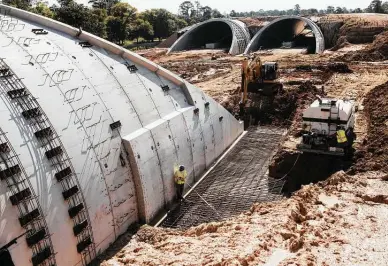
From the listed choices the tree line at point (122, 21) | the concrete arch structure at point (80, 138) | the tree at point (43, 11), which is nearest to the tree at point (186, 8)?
the tree line at point (122, 21)

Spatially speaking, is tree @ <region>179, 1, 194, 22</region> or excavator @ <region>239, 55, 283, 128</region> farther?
tree @ <region>179, 1, 194, 22</region>

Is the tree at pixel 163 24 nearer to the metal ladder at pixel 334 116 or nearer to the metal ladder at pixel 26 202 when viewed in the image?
the metal ladder at pixel 334 116

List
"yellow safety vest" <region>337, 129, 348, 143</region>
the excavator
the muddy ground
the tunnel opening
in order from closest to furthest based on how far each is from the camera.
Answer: the muddy ground → "yellow safety vest" <region>337, 129, 348, 143</region> → the excavator → the tunnel opening

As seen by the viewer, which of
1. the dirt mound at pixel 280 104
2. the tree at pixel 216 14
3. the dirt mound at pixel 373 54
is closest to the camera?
the dirt mound at pixel 280 104

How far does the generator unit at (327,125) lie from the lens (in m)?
17.4

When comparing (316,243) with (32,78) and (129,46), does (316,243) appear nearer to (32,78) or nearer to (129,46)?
(32,78)

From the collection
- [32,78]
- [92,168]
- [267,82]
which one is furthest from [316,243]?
[267,82]

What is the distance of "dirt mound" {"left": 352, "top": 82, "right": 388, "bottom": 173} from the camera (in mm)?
16575

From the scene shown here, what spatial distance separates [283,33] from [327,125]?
172 feet

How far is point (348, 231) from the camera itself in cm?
1166

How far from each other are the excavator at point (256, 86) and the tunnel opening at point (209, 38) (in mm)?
35374

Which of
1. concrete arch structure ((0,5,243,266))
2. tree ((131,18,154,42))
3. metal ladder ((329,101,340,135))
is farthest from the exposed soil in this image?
tree ((131,18,154,42))

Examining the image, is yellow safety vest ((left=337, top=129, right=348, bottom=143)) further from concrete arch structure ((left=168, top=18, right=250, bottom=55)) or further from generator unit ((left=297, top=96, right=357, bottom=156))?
concrete arch structure ((left=168, top=18, right=250, bottom=55))

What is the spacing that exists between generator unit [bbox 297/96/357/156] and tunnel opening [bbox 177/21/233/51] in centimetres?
4536
